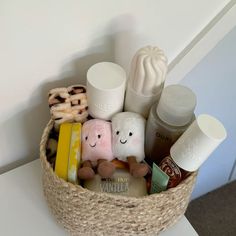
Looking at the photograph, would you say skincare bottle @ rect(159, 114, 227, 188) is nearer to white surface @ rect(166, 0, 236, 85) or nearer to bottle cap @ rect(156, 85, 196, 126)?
bottle cap @ rect(156, 85, 196, 126)

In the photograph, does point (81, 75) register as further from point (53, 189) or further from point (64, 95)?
point (53, 189)

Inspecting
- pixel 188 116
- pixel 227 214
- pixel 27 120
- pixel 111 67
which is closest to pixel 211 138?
pixel 188 116

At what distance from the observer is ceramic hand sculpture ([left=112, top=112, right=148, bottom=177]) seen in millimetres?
517

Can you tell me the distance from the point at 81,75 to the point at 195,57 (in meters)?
0.18

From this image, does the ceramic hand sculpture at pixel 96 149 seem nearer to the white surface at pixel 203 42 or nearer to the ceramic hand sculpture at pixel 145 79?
the ceramic hand sculpture at pixel 145 79

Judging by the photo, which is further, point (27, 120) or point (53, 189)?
point (27, 120)

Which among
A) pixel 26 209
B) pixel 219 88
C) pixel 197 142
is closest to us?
pixel 197 142

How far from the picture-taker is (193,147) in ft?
1.57

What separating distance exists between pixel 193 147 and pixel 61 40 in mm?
211

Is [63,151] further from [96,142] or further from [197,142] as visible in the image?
[197,142]

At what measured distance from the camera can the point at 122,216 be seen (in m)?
0.50

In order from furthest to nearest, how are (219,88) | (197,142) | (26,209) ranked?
(219,88) < (26,209) < (197,142)

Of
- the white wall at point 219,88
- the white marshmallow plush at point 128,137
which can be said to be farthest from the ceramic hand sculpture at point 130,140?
the white wall at point 219,88

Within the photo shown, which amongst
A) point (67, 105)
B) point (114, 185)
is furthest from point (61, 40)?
point (114, 185)
